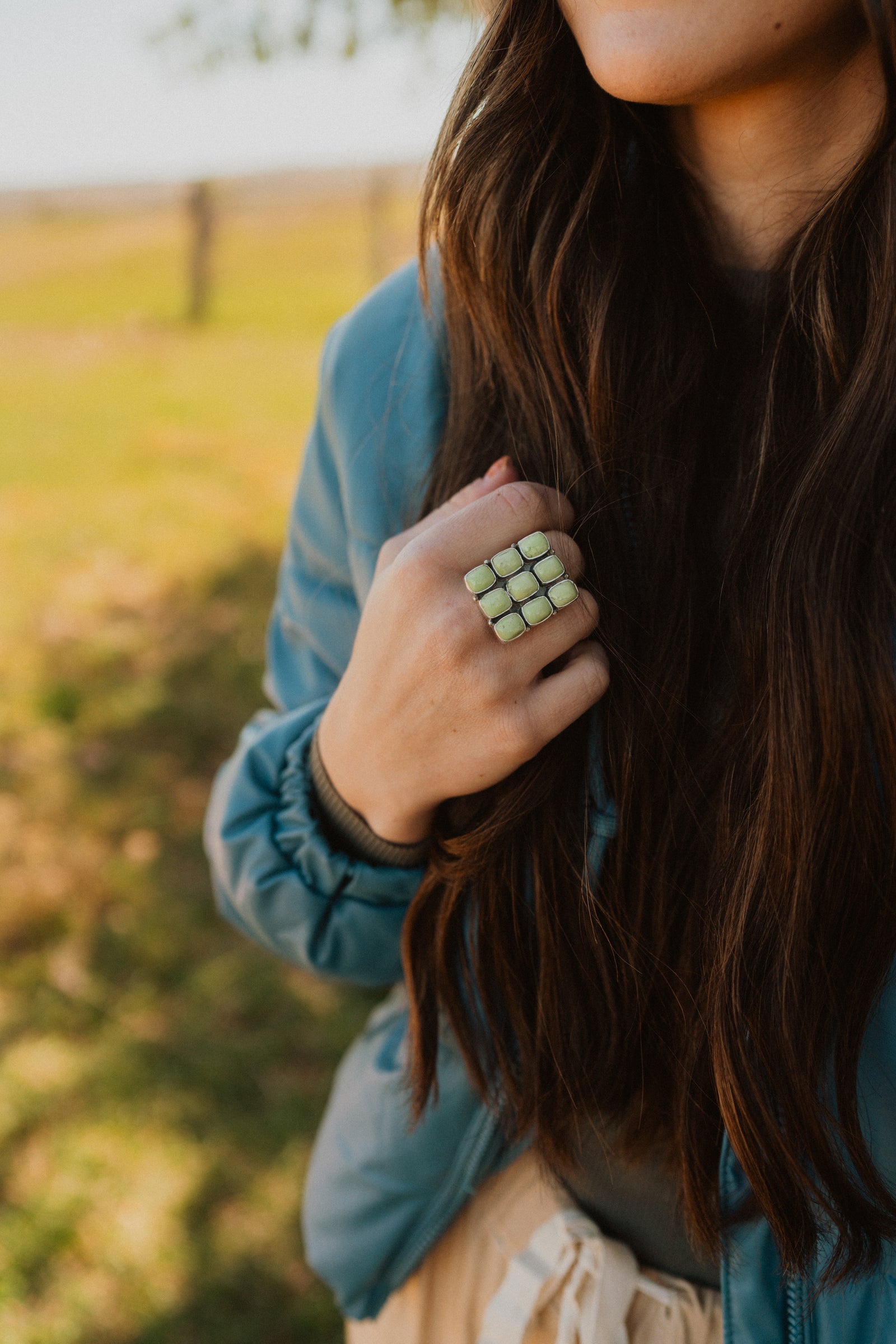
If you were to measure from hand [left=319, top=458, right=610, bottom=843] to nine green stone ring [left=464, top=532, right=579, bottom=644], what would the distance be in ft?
0.08

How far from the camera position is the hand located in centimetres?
101

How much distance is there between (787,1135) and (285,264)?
8.18m

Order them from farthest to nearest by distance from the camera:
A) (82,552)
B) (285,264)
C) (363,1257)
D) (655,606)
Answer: (285,264) → (82,552) → (363,1257) → (655,606)

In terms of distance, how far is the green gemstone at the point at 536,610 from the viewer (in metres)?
0.98

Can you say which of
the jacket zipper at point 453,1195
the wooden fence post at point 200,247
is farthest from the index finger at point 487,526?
the wooden fence post at point 200,247

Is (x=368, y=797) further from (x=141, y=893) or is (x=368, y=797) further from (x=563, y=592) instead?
(x=141, y=893)

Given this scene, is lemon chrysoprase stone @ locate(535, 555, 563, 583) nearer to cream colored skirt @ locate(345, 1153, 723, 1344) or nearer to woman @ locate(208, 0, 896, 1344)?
woman @ locate(208, 0, 896, 1344)

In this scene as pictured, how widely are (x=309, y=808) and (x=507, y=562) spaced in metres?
0.46

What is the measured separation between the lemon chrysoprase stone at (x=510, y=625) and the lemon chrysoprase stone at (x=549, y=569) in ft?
0.14

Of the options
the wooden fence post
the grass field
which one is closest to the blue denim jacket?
the grass field

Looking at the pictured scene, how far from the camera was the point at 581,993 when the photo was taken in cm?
110

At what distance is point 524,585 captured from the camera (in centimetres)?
98

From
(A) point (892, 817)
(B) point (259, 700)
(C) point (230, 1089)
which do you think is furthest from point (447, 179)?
(B) point (259, 700)

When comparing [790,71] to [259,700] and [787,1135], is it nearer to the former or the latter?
[787,1135]
